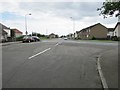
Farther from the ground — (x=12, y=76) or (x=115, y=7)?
(x=115, y=7)

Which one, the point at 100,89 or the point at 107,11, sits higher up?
the point at 107,11

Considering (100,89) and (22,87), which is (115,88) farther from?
(22,87)

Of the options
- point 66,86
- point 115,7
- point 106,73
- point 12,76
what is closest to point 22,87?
point 66,86

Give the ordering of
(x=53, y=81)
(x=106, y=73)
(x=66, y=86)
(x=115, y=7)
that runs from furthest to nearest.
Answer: (x=115, y=7), (x=106, y=73), (x=53, y=81), (x=66, y=86)

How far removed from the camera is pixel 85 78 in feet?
30.9

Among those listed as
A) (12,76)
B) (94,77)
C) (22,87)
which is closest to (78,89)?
(22,87)

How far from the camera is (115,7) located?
39.6 ft

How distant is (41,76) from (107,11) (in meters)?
5.39

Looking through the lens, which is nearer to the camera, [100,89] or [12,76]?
[100,89]

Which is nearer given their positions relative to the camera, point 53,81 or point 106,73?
point 53,81

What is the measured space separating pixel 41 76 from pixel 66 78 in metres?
1.05

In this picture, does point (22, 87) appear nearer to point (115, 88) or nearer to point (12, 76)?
point (12, 76)

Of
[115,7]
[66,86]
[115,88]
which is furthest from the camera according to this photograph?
[115,7]

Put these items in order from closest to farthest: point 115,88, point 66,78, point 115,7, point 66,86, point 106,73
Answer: point 115,88
point 66,86
point 66,78
point 106,73
point 115,7
